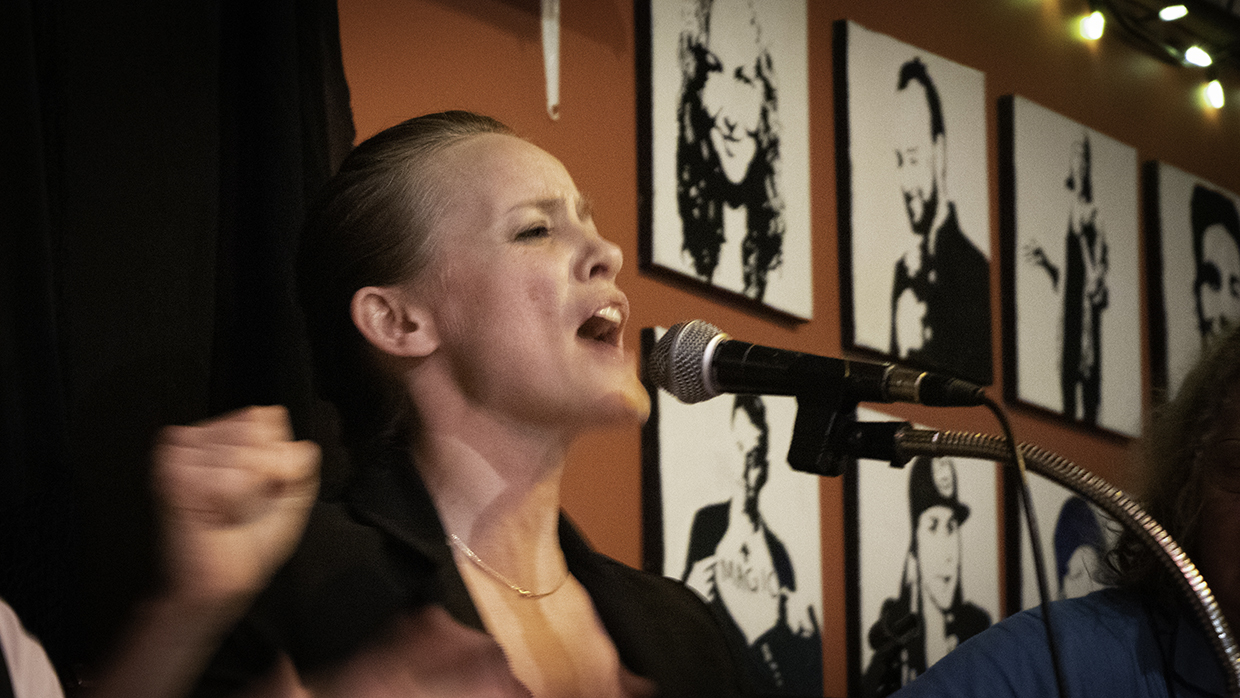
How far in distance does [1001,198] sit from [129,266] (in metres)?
2.48

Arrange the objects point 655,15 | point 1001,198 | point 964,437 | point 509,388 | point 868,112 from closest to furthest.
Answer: point 964,437
point 509,388
point 655,15
point 868,112
point 1001,198

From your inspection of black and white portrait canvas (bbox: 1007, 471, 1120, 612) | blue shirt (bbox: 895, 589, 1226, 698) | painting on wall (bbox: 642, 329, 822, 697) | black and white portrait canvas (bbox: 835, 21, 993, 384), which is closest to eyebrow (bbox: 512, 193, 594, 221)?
painting on wall (bbox: 642, 329, 822, 697)

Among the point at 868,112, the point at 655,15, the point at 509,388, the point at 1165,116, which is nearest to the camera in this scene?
the point at 509,388

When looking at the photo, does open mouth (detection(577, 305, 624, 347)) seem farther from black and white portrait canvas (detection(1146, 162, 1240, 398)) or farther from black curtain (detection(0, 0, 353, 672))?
black and white portrait canvas (detection(1146, 162, 1240, 398))

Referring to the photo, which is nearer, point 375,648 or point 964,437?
point 964,437

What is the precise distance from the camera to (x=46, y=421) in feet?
4.09

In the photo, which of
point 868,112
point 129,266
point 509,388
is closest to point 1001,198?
point 868,112

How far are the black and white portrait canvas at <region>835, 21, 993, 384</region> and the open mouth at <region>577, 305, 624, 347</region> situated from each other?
4.34ft

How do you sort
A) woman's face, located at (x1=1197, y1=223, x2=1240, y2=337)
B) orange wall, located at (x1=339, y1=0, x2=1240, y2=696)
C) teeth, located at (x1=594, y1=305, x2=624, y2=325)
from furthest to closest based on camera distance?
woman's face, located at (x1=1197, y1=223, x2=1240, y2=337) < orange wall, located at (x1=339, y1=0, x2=1240, y2=696) < teeth, located at (x1=594, y1=305, x2=624, y2=325)

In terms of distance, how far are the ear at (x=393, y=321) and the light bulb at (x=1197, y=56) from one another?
337 centimetres

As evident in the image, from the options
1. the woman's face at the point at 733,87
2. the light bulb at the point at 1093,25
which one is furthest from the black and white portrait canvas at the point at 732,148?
the light bulb at the point at 1093,25

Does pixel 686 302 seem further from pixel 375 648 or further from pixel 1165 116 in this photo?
pixel 1165 116

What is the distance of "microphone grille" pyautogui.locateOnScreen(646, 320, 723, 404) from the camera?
117 cm

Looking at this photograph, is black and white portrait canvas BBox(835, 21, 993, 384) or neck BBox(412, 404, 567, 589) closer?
neck BBox(412, 404, 567, 589)
